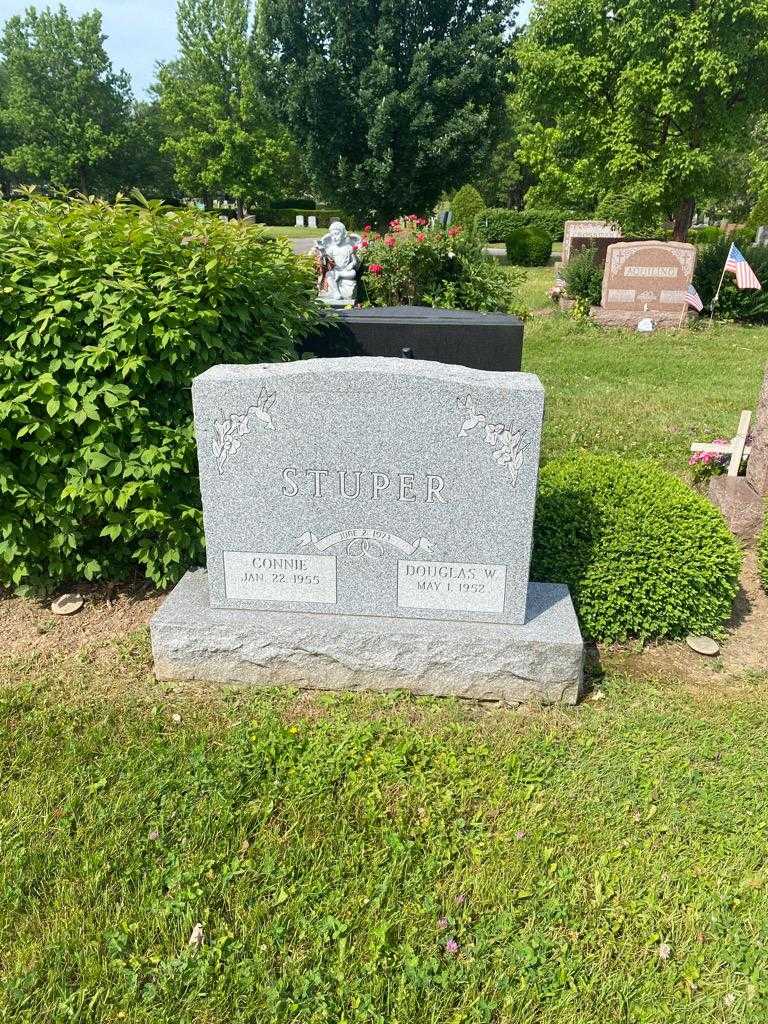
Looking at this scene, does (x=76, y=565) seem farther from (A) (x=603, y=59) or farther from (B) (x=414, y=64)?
(B) (x=414, y=64)

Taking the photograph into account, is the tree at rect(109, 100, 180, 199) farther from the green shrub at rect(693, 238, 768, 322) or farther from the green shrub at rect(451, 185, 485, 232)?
the green shrub at rect(693, 238, 768, 322)

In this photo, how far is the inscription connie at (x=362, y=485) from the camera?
3.20m

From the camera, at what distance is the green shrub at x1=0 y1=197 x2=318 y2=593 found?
351cm

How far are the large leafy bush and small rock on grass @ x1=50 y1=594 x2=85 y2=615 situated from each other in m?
6.23

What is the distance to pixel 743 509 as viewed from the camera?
4.82 metres

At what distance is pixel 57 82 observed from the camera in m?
36.9

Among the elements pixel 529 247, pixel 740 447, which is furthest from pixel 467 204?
pixel 740 447

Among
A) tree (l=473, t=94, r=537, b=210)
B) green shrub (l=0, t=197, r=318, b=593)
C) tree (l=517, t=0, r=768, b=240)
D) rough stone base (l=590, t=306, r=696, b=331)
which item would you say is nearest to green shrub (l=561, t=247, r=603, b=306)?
rough stone base (l=590, t=306, r=696, b=331)

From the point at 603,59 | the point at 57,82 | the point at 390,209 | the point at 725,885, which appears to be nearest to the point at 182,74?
the point at 57,82

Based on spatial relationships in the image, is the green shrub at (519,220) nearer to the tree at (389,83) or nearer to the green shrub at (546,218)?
the green shrub at (546,218)

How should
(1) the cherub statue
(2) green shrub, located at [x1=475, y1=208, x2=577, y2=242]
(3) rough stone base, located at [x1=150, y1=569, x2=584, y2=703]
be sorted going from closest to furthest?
(3) rough stone base, located at [x1=150, y1=569, x2=584, y2=703], (1) the cherub statue, (2) green shrub, located at [x1=475, y1=208, x2=577, y2=242]

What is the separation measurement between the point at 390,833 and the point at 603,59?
16586mm

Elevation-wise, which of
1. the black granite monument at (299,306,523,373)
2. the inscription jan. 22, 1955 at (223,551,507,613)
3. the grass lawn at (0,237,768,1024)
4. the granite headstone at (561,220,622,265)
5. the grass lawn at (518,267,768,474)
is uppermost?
the granite headstone at (561,220,622,265)

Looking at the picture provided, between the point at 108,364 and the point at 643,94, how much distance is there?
47.5 feet
